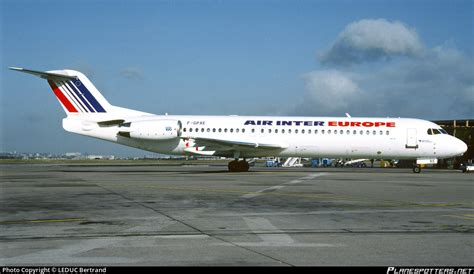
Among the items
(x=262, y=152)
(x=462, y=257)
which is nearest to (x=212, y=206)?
(x=462, y=257)

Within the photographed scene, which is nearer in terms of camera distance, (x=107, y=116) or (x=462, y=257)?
(x=462, y=257)

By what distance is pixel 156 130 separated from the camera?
32.9 m

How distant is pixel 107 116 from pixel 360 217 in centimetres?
2692

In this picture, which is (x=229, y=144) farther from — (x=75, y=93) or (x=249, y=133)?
(x=75, y=93)

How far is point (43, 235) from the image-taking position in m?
7.99

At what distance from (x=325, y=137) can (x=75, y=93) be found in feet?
57.3

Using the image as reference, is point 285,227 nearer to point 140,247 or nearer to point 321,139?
point 140,247

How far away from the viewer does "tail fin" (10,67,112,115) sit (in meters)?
33.8

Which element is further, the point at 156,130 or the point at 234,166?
the point at 234,166

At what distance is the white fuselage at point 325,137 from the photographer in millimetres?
32219

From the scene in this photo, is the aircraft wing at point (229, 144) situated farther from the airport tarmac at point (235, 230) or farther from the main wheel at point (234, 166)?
the airport tarmac at point (235, 230)

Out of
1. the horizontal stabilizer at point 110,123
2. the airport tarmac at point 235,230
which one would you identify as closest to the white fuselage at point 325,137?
the horizontal stabilizer at point 110,123

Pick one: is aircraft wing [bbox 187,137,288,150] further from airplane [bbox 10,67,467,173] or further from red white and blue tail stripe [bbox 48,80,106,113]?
red white and blue tail stripe [bbox 48,80,106,113]

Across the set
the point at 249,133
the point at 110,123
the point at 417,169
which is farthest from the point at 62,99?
the point at 417,169
